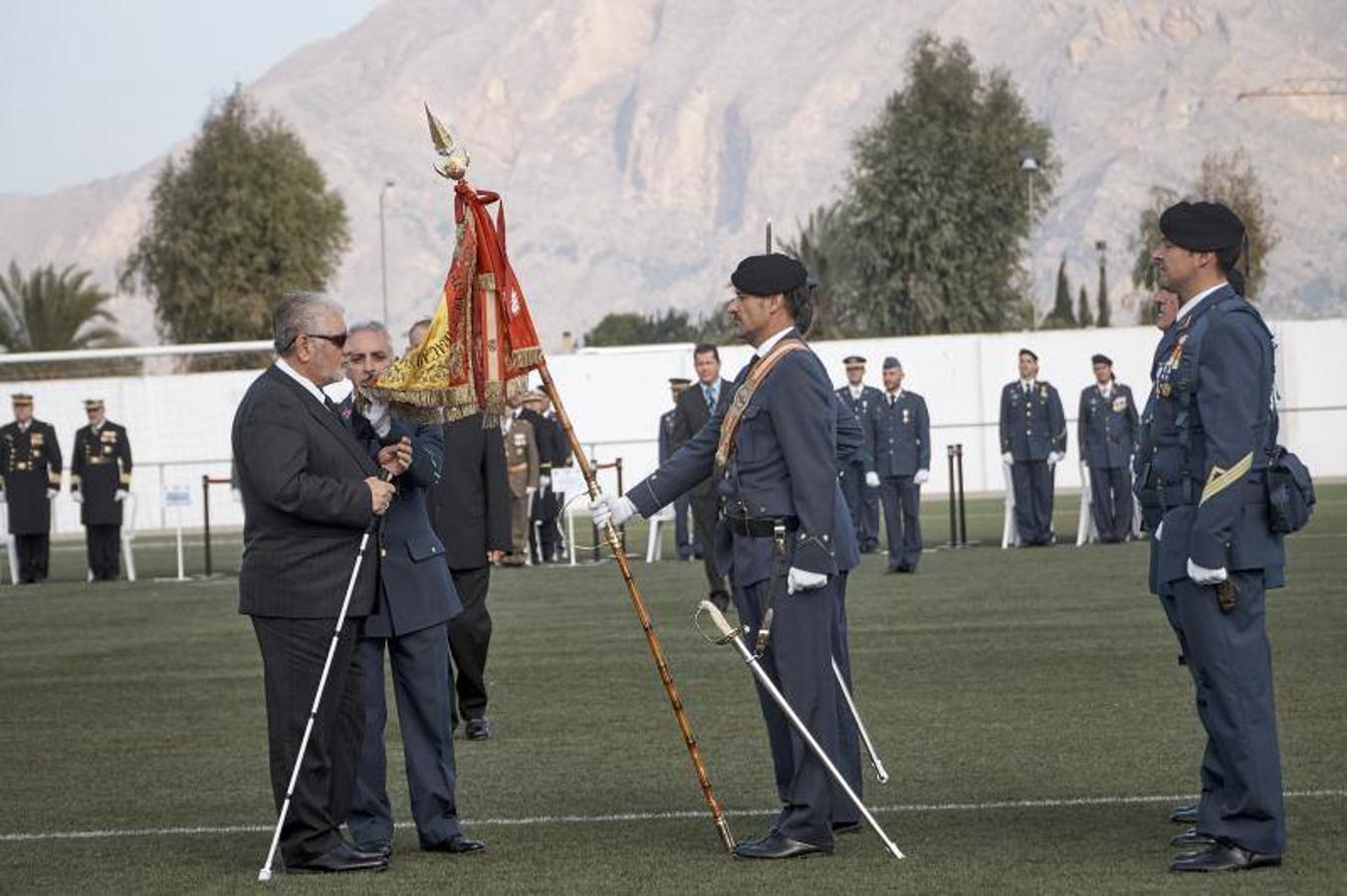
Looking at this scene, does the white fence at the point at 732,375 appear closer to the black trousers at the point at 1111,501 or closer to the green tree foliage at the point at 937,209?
the black trousers at the point at 1111,501

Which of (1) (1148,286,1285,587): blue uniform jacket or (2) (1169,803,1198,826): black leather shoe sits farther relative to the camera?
(2) (1169,803,1198,826): black leather shoe

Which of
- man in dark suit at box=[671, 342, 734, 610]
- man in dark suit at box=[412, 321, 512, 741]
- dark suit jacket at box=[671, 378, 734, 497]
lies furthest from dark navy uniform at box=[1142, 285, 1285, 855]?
dark suit jacket at box=[671, 378, 734, 497]

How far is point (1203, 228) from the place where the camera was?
28.2ft

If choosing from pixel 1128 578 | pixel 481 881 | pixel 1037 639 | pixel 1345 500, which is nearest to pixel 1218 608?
pixel 481 881

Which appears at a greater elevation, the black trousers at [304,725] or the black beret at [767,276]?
the black beret at [767,276]

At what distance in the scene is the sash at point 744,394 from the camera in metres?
8.97

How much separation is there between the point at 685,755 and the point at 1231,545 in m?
3.89

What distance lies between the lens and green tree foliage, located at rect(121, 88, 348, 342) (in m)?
73.9

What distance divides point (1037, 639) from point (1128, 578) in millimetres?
5397

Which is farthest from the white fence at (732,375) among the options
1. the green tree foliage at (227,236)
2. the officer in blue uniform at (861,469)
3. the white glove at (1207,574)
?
the green tree foliage at (227,236)

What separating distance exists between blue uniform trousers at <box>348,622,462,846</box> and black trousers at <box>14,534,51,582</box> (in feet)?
63.7

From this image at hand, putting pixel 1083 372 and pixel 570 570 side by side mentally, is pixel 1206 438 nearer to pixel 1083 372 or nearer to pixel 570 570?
pixel 570 570

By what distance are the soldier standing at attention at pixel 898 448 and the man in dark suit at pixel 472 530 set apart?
11901 mm

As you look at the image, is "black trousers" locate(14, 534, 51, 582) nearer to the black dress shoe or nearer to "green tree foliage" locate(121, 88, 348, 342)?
the black dress shoe
